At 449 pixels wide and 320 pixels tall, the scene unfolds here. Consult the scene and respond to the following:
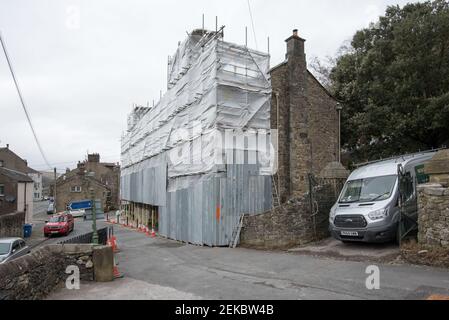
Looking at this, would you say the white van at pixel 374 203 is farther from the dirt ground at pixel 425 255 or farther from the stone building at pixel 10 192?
the stone building at pixel 10 192

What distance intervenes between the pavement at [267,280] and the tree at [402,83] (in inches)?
439

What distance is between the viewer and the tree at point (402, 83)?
59.1 feet

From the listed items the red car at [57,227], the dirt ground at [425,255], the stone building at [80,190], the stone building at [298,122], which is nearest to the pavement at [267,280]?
the dirt ground at [425,255]

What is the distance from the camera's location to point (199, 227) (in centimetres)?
1598

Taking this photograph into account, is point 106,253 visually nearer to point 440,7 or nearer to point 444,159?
point 444,159

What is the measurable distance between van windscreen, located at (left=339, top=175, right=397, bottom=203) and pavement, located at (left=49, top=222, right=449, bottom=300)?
7.47 feet

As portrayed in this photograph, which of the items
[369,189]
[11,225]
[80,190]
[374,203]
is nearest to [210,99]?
[369,189]

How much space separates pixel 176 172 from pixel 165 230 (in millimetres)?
3671

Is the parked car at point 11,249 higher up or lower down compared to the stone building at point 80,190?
lower down

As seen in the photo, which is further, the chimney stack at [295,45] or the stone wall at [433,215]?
the chimney stack at [295,45]

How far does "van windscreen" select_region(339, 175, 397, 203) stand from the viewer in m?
11.1

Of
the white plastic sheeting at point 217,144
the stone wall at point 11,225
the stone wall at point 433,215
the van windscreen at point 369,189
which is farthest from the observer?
the stone wall at point 11,225

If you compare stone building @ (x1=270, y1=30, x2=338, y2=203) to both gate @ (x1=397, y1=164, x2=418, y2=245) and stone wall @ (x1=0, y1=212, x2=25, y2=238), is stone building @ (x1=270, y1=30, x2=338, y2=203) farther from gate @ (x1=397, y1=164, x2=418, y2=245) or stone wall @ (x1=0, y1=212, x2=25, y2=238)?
stone wall @ (x1=0, y1=212, x2=25, y2=238)
